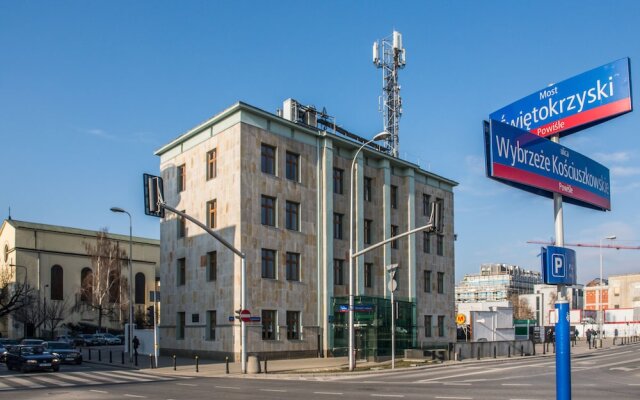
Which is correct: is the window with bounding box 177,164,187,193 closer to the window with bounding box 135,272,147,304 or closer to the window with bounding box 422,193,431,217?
the window with bounding box 422,193,431,217

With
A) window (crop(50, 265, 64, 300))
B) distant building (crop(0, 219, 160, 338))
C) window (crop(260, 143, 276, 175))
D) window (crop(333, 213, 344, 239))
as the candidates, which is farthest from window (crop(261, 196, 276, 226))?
window (crop(50, 265, 64, 300))

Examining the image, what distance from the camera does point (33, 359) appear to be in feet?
107

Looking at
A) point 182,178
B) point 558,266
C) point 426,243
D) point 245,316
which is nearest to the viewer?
point 558,266

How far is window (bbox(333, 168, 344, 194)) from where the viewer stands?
48375 millimetres

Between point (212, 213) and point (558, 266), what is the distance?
122 ft

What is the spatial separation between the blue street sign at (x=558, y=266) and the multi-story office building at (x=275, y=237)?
2916cm

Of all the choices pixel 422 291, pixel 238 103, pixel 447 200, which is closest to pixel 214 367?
pixel 238 103

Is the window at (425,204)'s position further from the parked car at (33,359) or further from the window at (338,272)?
the parked car at (33,359)

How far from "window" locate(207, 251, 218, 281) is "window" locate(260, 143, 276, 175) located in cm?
661

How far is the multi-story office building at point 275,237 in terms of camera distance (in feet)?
136

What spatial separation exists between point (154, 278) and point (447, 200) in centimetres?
5326

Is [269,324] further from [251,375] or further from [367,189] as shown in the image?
[367,189]

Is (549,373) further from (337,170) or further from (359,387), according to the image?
(337,170)

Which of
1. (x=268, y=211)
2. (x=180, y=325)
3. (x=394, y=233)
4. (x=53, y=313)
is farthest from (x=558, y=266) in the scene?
(x=53, y=313)
